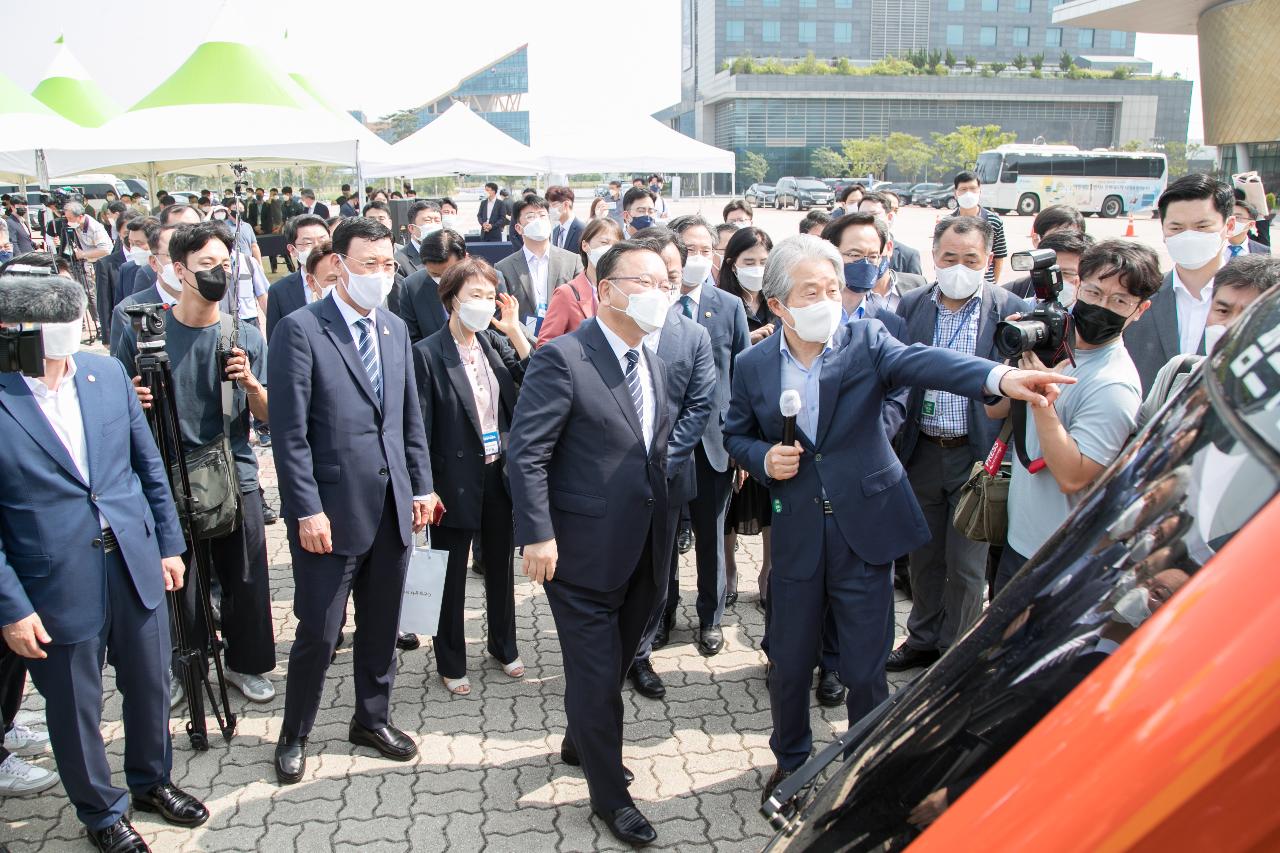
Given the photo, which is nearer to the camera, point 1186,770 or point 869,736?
point 1186,770

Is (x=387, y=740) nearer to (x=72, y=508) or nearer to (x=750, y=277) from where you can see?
(x=72, y=508)

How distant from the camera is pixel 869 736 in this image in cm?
145

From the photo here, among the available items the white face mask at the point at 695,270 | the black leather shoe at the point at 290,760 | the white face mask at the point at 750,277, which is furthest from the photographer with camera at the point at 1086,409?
the black leather shoe at the point at 290,760

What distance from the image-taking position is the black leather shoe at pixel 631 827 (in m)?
3.19

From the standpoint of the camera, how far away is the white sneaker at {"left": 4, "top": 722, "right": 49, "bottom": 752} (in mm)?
3818

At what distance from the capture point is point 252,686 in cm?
427

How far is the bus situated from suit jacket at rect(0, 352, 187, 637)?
38.9m

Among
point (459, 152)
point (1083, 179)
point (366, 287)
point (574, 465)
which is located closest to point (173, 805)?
point (574, 465)

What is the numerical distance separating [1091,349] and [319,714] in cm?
346

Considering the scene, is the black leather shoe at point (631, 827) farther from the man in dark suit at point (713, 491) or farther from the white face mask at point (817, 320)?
the white face mask at point (817, 320)

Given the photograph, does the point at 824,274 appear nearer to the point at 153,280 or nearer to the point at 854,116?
the point at 153,280

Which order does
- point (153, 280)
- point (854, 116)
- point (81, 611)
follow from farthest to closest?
1. point (854, 116)
2. point (153, 280)
3. point (81, 611)

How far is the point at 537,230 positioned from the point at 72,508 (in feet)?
15.7

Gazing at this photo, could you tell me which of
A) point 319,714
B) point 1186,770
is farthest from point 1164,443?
point 319,714
